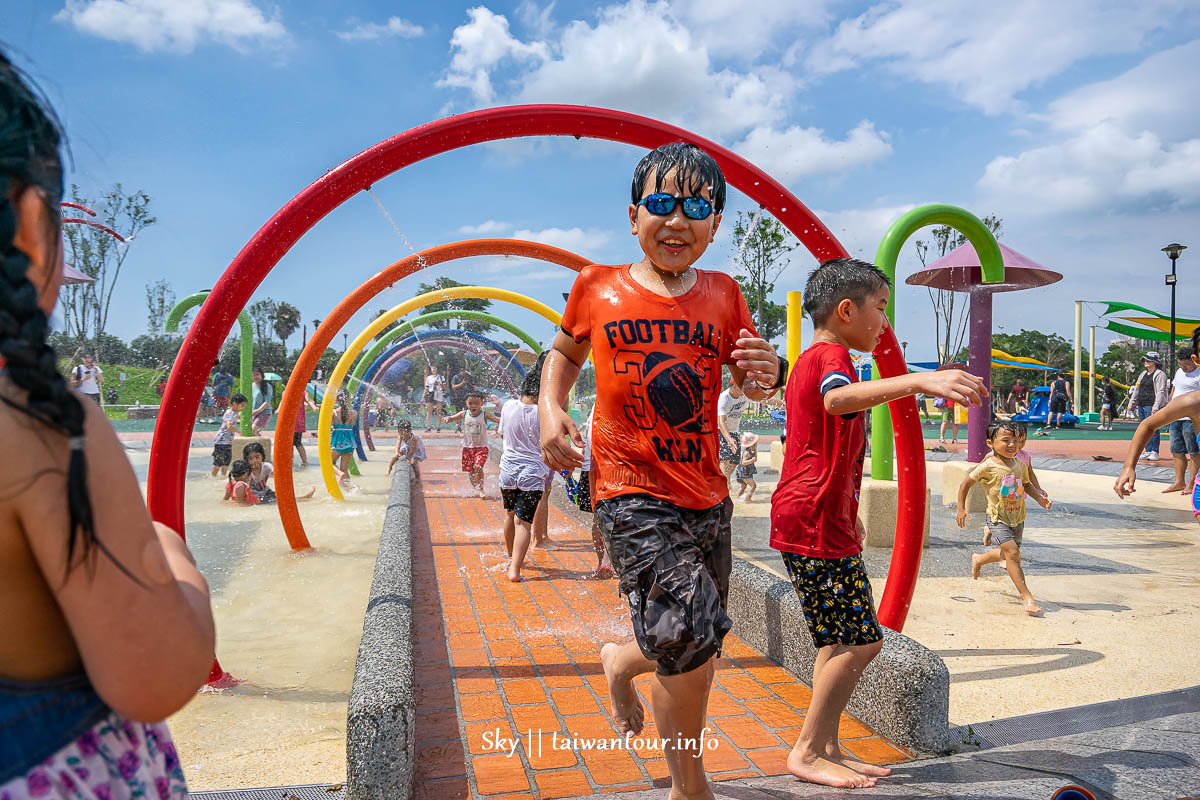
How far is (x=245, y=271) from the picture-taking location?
3.91 m

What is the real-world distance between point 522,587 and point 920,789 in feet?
11.9

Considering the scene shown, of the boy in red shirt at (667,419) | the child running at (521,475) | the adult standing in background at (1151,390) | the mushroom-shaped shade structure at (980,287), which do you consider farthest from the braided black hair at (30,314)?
the adult standing in background at (1151,390)

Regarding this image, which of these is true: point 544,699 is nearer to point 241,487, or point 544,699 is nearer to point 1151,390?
point 241,487

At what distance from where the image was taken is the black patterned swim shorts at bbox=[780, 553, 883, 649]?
2730 millimetres

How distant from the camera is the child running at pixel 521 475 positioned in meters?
6.09

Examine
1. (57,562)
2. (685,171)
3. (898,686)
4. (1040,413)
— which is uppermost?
(1040,413)

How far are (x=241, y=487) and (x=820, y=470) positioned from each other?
31.8 ft

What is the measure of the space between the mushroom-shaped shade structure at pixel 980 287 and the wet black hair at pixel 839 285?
5.78 m

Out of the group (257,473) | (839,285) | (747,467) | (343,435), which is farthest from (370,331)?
(839,285)

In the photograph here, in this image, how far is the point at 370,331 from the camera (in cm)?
1227

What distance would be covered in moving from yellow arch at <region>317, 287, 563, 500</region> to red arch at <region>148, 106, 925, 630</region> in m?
6.81

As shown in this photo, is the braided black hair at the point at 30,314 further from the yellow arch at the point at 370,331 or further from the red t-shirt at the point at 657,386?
the yellow arch at the point at 370,331

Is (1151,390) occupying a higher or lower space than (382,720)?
higher

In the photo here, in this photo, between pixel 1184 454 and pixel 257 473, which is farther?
pixel 257 473
